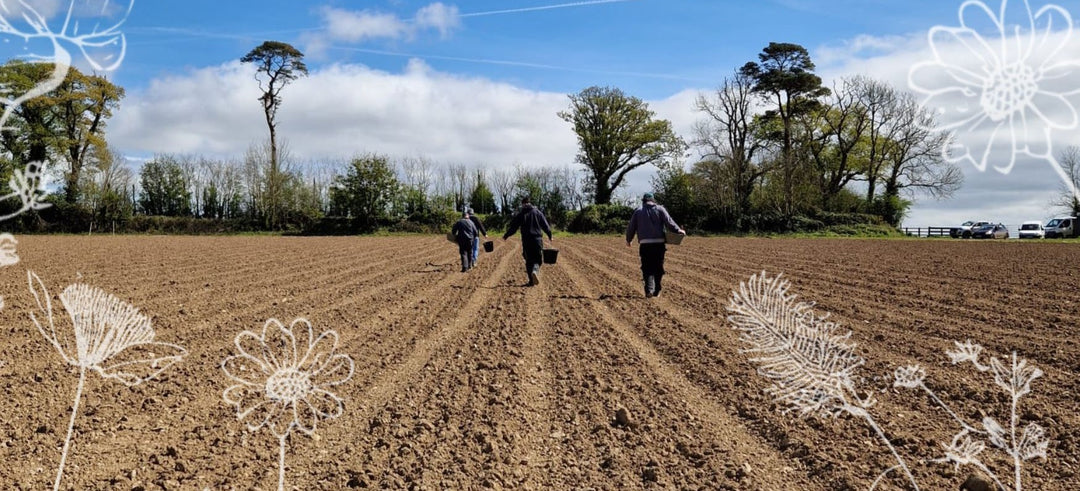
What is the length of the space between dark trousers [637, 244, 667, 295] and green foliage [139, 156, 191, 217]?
39.7 metres

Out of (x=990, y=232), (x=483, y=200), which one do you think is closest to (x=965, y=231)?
(x=990, y=232)

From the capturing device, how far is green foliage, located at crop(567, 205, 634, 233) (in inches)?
1741

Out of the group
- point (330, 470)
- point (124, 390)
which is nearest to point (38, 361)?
point (124, 390)

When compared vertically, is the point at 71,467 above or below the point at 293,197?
below

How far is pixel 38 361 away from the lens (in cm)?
575

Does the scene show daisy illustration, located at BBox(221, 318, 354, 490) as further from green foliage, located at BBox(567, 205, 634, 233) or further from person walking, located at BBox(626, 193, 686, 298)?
green foliage, located at BBox(567, 205, 634, 233)

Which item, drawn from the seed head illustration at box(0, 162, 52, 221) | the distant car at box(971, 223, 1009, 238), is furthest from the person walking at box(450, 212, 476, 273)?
the distant car at box(971, 223, 1009, 238)

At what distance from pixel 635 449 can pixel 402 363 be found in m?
2.78

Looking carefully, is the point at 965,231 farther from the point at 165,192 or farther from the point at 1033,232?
the point at 165,192

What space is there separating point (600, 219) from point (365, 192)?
1562 cm

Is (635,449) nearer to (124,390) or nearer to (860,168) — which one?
(124,390)

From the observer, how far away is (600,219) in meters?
44.9

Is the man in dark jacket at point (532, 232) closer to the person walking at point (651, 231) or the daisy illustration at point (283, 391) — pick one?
the person walking at point (651, 231)

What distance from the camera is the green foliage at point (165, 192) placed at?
42.0m
